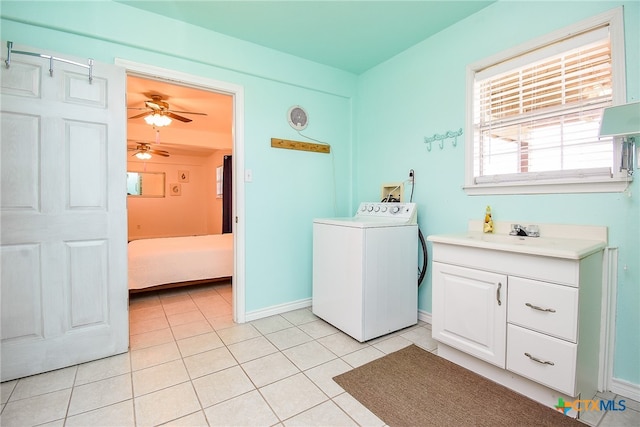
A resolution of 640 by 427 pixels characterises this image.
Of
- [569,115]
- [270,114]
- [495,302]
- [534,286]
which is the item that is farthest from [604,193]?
[270,114]

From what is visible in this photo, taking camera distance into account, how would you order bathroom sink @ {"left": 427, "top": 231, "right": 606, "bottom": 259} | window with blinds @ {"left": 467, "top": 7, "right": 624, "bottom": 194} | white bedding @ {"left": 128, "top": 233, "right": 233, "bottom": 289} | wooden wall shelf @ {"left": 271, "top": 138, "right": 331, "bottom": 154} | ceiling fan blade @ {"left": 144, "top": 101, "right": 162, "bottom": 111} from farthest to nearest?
ceiling fan blade @ {"left": 144, "top": 101, "right": 162, "bottom": 111}
white bedding @ {"left": 128, "top": 233, "right": 233, "bottom": 289}
wooden wall shelf @ {"left": 271, "top": 138, "right": 331, "bottom": 154}
window with blinds @ {"left": 467, "top": 7, "right": 624, "bottom": 194}
bathroom sink @ {"left": 427, "top": 231, "right": 606, "bottom": 259}

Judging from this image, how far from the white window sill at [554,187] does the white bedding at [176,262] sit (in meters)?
2.93

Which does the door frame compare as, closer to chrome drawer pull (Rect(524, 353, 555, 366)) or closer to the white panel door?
the white panel door

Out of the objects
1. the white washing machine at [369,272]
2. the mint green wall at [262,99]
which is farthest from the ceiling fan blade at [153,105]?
the white washing machine at [369,272]

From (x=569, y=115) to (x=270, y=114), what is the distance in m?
2.30

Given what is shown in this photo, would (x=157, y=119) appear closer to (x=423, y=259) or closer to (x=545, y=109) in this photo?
(x=423, y=259)

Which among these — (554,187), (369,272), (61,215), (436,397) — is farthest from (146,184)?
(554,187)

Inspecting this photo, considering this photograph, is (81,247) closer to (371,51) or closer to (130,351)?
(130,351)

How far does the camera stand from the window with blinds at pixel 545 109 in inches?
66.5

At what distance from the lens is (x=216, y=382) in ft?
5.69

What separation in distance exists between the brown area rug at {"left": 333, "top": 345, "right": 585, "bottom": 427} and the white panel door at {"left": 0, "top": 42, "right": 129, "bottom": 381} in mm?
1762

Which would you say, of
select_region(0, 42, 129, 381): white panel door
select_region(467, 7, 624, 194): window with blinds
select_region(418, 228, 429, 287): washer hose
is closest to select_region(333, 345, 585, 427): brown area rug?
select_region(418, 228, 429, 287): washer hose

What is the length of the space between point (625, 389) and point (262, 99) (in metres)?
3.25

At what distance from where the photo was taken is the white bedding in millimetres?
3178
